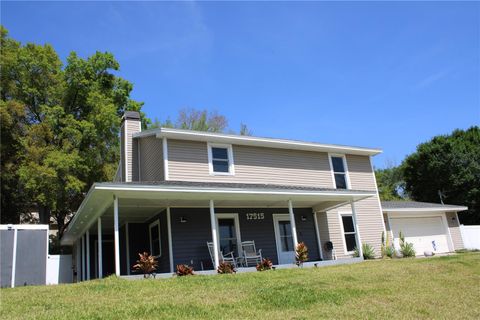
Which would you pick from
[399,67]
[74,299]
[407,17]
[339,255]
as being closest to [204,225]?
[339,255]

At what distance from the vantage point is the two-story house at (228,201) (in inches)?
514

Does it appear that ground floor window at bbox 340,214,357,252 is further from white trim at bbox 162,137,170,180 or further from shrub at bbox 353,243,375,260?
white trim at bbox 162,137,170,180

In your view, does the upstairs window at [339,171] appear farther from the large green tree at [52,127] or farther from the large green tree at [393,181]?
the large green tree at [393,181]

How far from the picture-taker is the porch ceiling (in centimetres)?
1112

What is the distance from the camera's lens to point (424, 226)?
21.1 metres

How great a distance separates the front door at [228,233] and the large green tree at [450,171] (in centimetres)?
1897

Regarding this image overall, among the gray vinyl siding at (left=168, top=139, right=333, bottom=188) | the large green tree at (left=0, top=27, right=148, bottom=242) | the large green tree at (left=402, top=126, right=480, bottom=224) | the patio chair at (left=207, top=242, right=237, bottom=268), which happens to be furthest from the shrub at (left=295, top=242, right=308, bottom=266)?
the large green tree at (left=402, top=126, right=480, bottom=224)

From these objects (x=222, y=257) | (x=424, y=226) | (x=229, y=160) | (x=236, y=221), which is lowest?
(x=222, y=257)

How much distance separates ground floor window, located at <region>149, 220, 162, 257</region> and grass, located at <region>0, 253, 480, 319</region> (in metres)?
4.28

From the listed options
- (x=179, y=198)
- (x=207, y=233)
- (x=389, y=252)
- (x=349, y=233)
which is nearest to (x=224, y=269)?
(x=179, y=198)

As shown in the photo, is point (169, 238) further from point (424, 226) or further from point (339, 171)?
point (424, 226)

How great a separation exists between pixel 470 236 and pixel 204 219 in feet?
51.2

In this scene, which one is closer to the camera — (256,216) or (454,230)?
(256,216)

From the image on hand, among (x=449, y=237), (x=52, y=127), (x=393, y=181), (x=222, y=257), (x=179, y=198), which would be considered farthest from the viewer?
(x=393, y=181)
